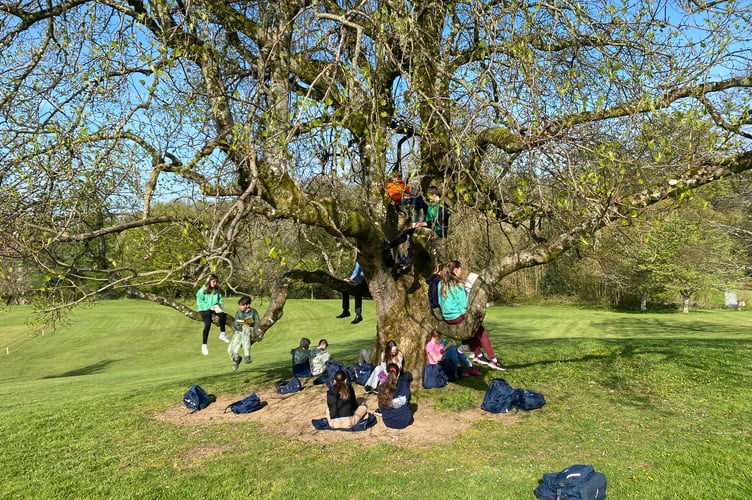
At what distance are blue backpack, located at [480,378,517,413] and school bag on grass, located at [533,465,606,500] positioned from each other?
122 inches

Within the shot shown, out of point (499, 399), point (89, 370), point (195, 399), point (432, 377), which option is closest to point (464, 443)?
point (499, 399)

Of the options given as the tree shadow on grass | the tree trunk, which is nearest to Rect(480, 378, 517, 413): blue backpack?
Result: the tree shadow on grass

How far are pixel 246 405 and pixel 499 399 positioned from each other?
504cm

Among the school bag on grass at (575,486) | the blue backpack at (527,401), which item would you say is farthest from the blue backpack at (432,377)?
the school bag on grass at (575,486)

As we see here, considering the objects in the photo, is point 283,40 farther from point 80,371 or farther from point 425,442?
point 80,371

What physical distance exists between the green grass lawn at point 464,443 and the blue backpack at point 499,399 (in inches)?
11.4

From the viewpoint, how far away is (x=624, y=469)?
253 inches

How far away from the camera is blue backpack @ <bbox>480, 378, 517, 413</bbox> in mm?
8984

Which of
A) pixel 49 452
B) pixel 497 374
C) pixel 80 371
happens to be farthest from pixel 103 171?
pixel 80 371

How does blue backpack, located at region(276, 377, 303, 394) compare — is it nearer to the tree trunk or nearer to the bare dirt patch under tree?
the bare dirt patch under tree

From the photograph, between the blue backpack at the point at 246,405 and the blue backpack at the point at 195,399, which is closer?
the blue backpack at the point at 246,405

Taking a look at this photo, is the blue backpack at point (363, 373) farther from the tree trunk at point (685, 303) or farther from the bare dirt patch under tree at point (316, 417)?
the tree trunk at point (685, 303)

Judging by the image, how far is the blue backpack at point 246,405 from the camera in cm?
999

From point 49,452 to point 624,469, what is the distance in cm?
897
